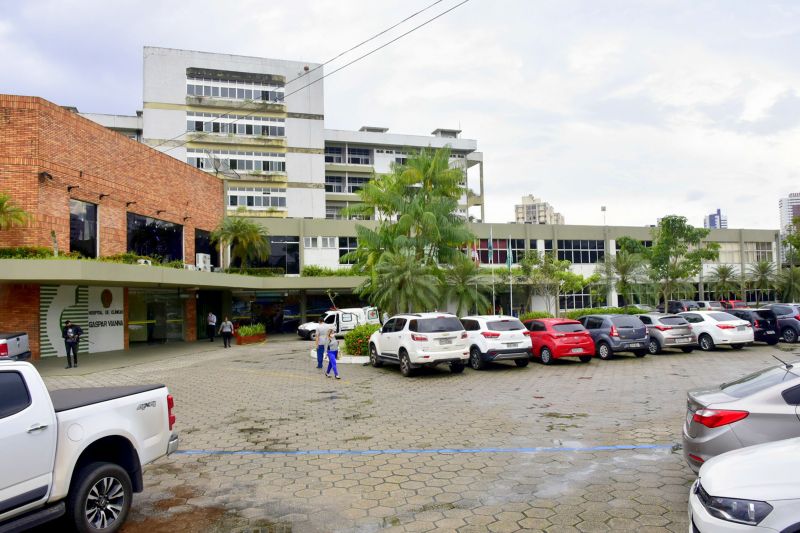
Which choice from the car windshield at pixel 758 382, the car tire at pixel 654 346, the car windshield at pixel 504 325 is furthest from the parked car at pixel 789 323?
the car windshield at pixel 758 382

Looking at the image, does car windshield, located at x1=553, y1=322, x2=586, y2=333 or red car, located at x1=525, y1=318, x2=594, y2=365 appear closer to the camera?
red car, located at x1=525, y1=318, x2=594, y2=365

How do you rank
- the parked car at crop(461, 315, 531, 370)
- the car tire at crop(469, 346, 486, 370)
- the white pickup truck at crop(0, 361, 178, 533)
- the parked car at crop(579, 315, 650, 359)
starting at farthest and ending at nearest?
the parked car at crop(579, 315, 650, 359)
the car tire at crop(469, 346, 486, 370)
the parked car at crop(461, 315, 531, 370)
the white pickup truck at crop(0, 361, 178, 533)

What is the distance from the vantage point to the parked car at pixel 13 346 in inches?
605

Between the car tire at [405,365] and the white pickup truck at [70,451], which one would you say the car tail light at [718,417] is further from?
the car tire at [405,365]

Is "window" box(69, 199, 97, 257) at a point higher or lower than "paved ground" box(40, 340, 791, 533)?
higher

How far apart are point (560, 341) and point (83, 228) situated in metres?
20.5

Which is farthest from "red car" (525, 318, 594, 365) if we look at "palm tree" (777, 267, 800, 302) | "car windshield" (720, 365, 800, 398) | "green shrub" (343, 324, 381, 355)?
"palm tree" (777, 267, 800, 302)

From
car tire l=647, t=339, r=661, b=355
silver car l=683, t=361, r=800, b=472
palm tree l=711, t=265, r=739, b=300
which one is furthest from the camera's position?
palm tree l=711, t=265, r=739, b=300

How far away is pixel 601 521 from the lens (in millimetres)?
5383

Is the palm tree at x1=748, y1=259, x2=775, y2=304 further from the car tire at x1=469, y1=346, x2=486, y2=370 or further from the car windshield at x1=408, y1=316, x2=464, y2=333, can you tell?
the car windshield at x1=408, y1=316, x2=464, y2=333

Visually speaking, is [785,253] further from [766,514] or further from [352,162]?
[766,514]

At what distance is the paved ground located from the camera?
5.69m

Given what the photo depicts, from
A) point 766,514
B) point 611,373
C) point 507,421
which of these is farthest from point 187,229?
point 766,514

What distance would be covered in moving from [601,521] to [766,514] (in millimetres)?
2102
